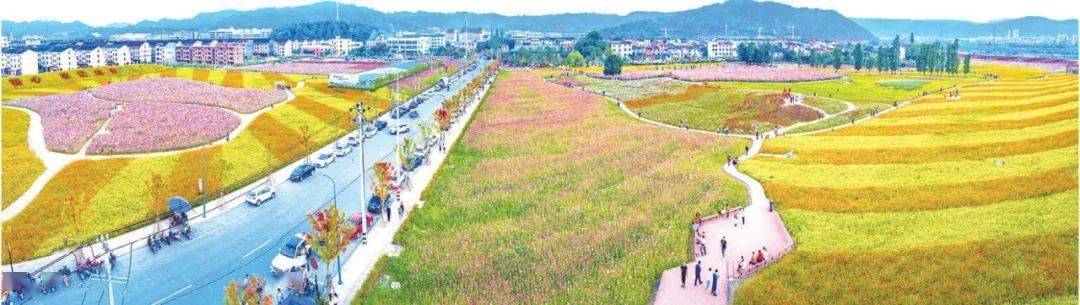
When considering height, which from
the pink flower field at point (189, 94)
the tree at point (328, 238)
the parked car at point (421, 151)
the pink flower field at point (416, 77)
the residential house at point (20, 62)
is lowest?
the tree at point (328, 238)

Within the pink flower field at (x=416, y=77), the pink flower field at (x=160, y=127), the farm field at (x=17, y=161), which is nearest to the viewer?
the farm field at (x=17, y=161)

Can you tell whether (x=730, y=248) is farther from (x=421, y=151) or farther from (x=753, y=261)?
(x=421, y=151)

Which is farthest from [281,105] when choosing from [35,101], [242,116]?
[35,101]

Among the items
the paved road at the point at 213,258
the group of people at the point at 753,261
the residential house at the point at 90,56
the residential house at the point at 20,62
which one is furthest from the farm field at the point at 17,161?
the residential house at the point at 90,56

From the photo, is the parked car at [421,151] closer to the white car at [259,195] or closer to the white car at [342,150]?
the white car at [342,150]

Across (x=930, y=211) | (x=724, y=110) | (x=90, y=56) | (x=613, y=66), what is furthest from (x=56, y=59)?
(x=930, y=211)
